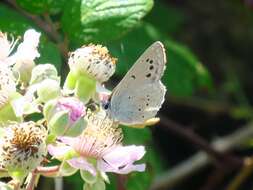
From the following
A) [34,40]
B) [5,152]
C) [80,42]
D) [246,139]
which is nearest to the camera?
[5,152]

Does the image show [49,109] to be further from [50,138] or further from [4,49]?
[4,49]

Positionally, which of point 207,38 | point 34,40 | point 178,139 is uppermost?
point 34,40

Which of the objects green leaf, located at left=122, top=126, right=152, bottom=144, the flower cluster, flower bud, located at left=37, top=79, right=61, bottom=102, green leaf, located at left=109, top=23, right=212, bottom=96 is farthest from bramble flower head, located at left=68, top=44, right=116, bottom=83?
green leaf, located at left=109, top=23, right=212, bottom=96

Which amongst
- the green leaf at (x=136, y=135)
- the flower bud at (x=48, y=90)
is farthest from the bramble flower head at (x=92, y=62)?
the green leaf at (x=136, y=135)

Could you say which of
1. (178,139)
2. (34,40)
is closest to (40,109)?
(34,40)

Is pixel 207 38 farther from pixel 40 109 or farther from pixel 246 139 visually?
pixel 40 109

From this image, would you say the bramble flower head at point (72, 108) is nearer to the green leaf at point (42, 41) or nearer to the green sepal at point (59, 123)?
the green sepal at point (59, 123)

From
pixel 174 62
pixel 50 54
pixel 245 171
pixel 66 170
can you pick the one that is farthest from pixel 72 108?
pixel 245 171

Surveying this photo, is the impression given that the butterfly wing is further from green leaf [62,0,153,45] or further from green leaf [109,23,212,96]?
green leaf [109,23,212,96]
